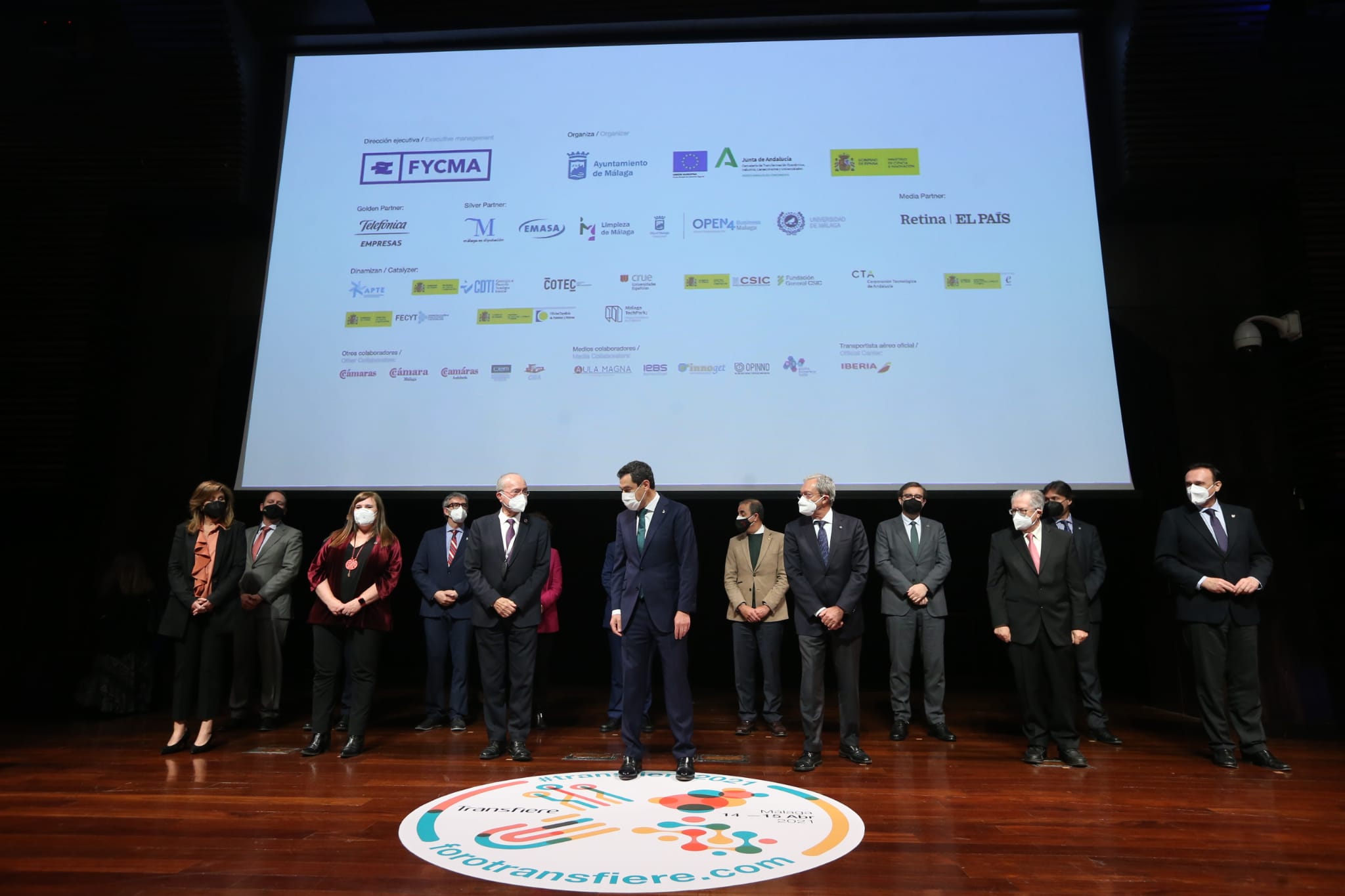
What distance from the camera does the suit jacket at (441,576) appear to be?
191 inches

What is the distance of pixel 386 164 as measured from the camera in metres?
5.68

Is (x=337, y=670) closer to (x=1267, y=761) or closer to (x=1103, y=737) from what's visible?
(x=1103, y=737)

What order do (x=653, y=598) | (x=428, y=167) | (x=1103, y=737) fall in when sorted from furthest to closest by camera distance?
(x=428, y=167) < (x=1103, y=737) < (x=653, y=598)

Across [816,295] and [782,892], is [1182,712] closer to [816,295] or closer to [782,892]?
[816,295]

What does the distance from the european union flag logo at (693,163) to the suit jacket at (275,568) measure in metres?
3.50

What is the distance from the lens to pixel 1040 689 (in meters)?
4.09

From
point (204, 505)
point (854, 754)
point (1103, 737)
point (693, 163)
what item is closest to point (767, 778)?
point (854, 754)

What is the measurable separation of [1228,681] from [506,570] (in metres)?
3.80

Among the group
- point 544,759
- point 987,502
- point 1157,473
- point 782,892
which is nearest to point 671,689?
point 544,759

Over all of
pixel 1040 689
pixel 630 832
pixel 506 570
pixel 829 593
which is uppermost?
Answer: pixel 506 570

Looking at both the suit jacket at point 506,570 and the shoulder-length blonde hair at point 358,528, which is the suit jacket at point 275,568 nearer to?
the shoulder-length blonde hair at point 358,528

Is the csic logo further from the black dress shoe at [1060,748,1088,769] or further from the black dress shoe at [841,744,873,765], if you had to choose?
the black dress shoe at [1060,748,1088,769]

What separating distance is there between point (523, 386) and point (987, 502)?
368 cm

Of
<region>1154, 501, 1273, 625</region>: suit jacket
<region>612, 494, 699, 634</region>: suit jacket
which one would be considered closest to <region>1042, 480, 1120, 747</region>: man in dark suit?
<region>1154, 501, 1273, 625</region>: suit jacket
